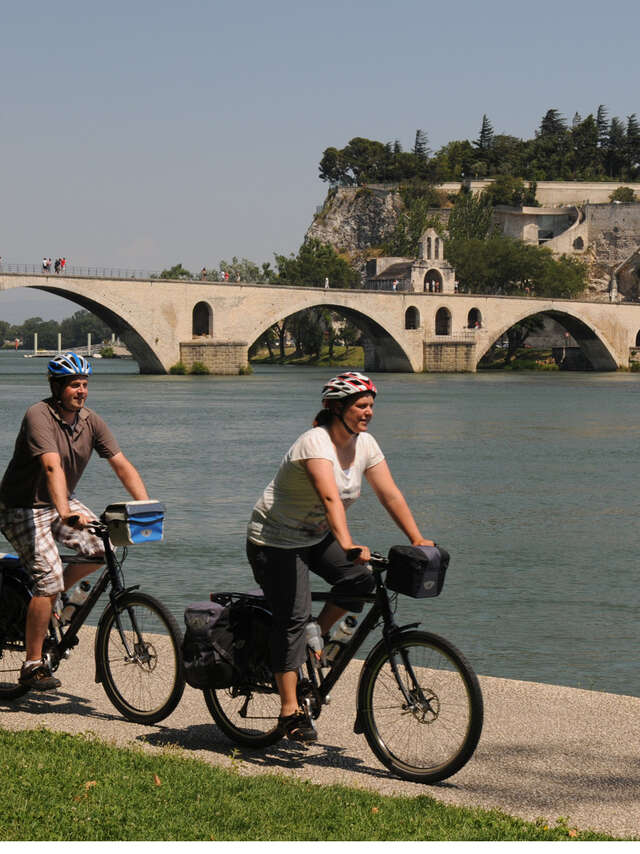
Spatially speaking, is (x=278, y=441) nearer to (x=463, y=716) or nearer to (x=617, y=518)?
(x=617, y=518)

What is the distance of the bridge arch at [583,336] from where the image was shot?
9938 centimetres

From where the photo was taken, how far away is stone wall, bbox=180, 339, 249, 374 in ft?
255

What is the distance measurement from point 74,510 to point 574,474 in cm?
2122

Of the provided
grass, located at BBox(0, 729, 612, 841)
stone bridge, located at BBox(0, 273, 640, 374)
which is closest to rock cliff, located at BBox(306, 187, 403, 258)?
stone bridge, located at BBox(0, 273, 640, 374)

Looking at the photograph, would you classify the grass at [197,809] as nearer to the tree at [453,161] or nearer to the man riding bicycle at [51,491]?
the man riding bicycle at [51,491]

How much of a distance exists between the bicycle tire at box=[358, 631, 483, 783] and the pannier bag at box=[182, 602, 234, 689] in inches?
25.5

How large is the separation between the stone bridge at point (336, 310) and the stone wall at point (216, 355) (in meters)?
0.06

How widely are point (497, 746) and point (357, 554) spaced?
3.90ft

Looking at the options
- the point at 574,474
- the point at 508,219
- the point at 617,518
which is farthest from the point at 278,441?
the point at 508,219

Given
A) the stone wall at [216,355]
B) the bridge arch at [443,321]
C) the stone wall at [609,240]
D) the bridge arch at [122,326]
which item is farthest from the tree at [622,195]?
the bridge arch at [122,326]

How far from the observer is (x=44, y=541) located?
611 centimetres

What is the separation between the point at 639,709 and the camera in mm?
6207

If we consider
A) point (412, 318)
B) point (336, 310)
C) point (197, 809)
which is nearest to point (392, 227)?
point (412, 318)

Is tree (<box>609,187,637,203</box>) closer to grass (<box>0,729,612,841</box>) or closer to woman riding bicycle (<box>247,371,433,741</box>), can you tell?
woman riding bicycle (<box>247,371,433,741</box>)
